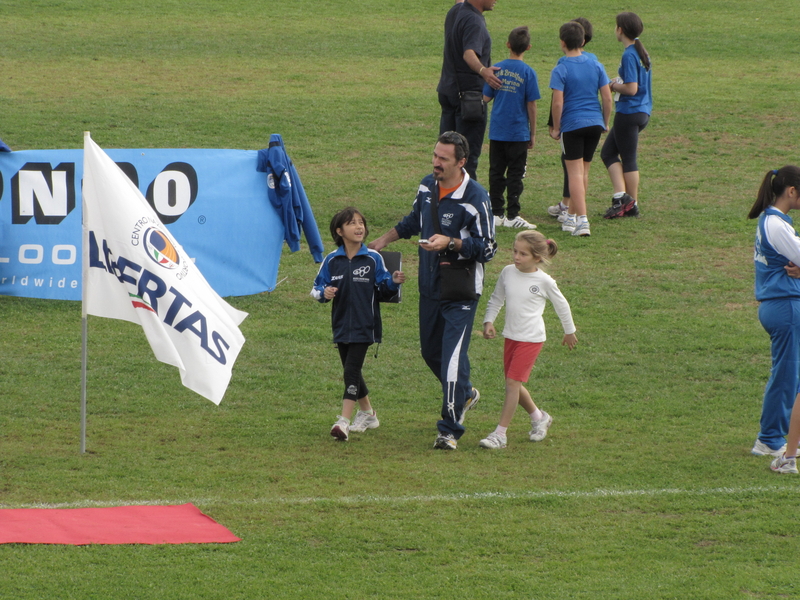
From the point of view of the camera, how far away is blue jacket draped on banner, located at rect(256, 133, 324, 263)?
36.3 feet

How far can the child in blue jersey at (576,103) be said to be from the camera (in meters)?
12.4

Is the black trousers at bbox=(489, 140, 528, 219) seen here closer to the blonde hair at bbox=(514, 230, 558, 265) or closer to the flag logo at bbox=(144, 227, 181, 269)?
the blonde hair at bbox=(514, 230, 558, 265)

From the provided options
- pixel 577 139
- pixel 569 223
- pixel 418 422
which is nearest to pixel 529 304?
pixel 418 422

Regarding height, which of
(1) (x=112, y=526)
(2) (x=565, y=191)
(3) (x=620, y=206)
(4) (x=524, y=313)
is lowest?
(1) (x=112, y=526)

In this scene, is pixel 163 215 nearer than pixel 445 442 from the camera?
No

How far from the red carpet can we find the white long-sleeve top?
245cm

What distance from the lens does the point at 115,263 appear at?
7.00m

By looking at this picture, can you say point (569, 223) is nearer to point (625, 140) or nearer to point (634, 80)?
point (625, 140)

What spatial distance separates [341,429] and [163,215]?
4395 mm

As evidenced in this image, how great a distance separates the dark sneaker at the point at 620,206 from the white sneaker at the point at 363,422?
274 inches

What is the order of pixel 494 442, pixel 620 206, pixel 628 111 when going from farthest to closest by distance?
pixel 620 206 < pixel 628 111 < pixel 494 442

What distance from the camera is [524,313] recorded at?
732cm

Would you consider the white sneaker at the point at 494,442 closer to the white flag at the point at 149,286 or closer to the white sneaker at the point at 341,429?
the white sneaker at the point at 341,429

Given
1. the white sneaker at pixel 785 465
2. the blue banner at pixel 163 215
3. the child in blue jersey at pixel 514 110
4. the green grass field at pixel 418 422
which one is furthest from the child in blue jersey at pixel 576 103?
the white sneaker at pixel 785 465
